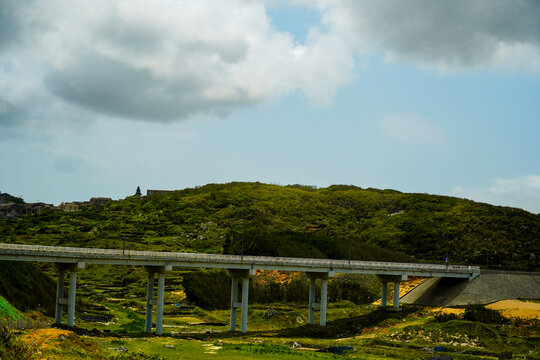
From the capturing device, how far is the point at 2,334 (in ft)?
124

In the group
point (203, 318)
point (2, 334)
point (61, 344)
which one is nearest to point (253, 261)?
point (203, 318)

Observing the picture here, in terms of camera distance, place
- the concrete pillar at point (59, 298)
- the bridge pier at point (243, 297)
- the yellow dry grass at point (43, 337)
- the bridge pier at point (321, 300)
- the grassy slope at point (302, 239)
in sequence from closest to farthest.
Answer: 1. the yellow dry grass at point (43, 337)
2. the concrete pillar at point (59, 298)
3. the bridge pier at point (243, 297)
4. the bridge pier at point (321, 300)
5. the grassy slope at point (302, 239)

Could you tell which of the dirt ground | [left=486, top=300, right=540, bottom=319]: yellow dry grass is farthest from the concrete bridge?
[left=486, top=300, right=540, bottom=319]: yellow dry grass

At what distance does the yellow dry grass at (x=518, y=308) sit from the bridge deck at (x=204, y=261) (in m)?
12.3

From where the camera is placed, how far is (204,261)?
3253 inches

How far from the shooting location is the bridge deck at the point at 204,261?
2756 inches

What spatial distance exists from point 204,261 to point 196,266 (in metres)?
1.33

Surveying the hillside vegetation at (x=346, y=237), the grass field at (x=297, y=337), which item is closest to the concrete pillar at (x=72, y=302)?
the grass field at (x=297, y=337)

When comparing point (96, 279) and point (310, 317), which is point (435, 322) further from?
A: point (96, 279)

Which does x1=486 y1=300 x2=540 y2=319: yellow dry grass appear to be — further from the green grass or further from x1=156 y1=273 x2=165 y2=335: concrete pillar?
the green grass

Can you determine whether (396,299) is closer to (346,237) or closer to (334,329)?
(334,329)

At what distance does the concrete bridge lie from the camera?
2800 inches

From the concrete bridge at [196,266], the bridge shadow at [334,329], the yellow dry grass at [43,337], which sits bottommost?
the bridge shadow at [334,329]

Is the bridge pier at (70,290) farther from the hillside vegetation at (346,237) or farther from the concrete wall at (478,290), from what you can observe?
the hillside vegetation at (346,237)
